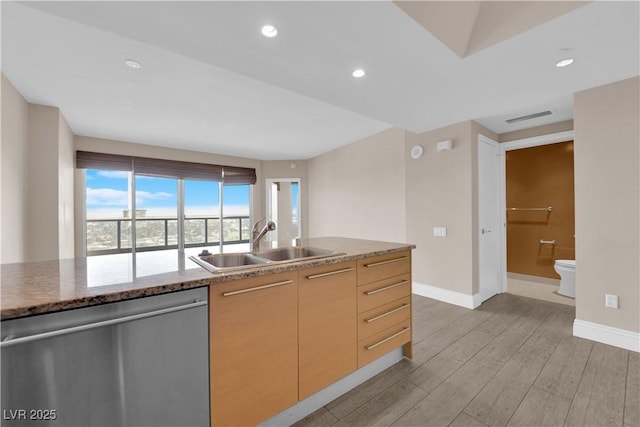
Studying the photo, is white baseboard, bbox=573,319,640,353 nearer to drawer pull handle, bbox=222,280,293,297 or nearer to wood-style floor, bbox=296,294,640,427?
wood-style floor, bbox=296,294,640,427

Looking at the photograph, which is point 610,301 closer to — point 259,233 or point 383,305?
point 383,305

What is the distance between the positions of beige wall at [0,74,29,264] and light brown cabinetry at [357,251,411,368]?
320 centimetres

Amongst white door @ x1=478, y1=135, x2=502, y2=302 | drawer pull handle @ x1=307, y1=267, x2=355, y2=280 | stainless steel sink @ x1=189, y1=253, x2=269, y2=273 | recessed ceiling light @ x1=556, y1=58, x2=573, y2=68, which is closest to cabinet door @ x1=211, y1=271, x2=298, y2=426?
drawer pull handle @ x1=307, y1=267, x2=355, y2=280

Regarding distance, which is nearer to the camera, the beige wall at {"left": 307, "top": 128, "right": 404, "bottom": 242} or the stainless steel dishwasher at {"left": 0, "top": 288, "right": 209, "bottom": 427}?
the stainless steel dishwasher at {"left": 0, "top": 288, "right": 209, "bottom": 427}

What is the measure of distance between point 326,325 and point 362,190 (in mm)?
3521

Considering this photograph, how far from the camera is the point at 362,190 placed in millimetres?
4816

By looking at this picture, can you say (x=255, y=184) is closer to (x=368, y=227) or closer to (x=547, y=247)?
(x=368, y=227)

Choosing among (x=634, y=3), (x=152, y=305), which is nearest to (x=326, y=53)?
(x=634, y=3)

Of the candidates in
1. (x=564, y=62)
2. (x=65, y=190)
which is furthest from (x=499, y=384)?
(x=65, y=190)

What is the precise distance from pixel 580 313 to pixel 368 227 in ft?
9.25

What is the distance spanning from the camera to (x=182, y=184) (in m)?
5.41

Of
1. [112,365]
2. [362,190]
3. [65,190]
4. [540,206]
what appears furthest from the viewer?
[362,190]

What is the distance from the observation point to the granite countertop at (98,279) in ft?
2.78

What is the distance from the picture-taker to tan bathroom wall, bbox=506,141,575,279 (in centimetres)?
399
